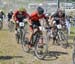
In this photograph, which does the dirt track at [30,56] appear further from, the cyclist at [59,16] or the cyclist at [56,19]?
the cyclist at [59,16]

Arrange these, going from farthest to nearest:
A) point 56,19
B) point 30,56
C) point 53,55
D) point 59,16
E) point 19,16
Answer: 1. point 59,16
2. point 56,19
3. point 19,16
4. point 53,55
5. point 30,56

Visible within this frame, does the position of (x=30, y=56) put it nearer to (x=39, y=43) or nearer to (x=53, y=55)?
(x=53, y=55)

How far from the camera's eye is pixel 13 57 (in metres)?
12.8

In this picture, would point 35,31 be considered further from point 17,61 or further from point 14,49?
point 14,49

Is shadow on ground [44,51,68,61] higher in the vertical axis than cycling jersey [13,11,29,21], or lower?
lower

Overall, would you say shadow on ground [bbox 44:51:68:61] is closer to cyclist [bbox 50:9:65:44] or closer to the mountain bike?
the mountain bike

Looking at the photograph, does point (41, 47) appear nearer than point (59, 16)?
Yes

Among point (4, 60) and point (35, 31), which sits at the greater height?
point (35, 31)

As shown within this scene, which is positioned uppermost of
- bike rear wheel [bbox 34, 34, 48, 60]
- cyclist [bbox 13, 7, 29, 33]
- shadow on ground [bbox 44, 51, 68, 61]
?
cyclist [bbox 13, 7, 29, 33]

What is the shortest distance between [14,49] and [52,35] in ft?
6.03

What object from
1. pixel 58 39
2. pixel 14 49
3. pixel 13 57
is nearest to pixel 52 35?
pixel 58 39

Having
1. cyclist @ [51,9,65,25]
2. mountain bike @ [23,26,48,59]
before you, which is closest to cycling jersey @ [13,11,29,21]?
cyclist @ [51,9,65,25]

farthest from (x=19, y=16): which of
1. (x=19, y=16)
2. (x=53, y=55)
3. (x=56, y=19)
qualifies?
(x=53, y=55)

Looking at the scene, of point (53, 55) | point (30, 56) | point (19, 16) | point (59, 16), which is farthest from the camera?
point (59, 16)
